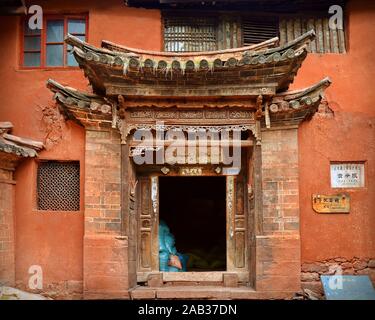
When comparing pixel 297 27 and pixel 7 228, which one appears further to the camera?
pixel 297 27

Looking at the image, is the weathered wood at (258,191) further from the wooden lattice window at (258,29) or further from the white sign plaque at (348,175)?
the wooden lattice window at (258,29)

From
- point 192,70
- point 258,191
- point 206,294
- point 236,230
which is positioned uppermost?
point 192,70

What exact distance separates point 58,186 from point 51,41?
2.92m

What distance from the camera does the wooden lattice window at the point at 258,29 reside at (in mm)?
9711

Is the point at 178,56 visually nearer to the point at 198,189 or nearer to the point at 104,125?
the point at 104,125

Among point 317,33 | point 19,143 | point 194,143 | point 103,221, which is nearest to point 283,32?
point 317,33

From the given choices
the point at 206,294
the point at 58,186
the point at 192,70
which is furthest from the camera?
the point at 58,186

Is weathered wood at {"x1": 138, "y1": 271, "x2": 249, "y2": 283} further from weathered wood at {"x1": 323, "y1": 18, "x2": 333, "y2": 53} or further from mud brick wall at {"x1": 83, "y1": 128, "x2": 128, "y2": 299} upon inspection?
weathered wood at {"x1": 323, "y1": 18, "x2": 333, "y2": 53}

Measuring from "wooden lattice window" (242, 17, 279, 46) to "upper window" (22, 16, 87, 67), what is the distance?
10.6 feet

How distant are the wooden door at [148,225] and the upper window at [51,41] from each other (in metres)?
2.90

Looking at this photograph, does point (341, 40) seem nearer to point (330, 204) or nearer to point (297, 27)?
point (297, 27)

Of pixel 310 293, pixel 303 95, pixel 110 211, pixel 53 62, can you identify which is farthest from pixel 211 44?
pixel 310 293

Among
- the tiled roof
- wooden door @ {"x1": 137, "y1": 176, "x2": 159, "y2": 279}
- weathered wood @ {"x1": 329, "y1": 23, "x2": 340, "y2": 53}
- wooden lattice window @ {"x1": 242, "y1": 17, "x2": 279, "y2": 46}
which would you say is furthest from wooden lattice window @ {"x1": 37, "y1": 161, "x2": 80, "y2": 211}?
weathered wood @ {"x1": 329, "y1": 23, "x2": 340, "y2": 53}

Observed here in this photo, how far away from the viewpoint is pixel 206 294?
28.1 ft
